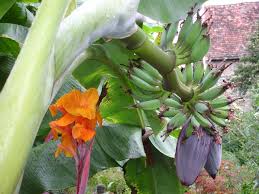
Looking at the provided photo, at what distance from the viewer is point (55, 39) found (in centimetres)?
38

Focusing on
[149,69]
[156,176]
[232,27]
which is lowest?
[232,27]

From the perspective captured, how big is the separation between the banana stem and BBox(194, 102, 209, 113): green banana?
0.11ft

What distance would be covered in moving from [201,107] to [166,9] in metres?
0.17

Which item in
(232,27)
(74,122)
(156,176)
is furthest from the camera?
(232,27)

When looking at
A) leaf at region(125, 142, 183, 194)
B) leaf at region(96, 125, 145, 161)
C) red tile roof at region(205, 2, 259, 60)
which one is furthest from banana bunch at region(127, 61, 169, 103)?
red tile roof at region(205, 2, 259, 60)

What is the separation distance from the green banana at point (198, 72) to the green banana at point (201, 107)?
0.13 ft

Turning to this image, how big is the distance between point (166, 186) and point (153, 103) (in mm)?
289

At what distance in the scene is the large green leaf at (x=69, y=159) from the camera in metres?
0.77

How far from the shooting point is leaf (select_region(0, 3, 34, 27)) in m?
0.79

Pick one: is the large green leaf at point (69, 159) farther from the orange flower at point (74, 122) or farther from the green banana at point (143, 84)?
the orange flower at point (74, 122)

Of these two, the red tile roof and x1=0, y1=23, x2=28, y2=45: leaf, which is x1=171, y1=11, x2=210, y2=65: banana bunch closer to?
x1=0, y1=23, x2=28, y2=45: leaf

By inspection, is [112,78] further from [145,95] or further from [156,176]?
[156,176]

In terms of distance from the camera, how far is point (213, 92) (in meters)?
0.67

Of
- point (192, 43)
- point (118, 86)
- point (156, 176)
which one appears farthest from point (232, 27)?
point (192, 43)
